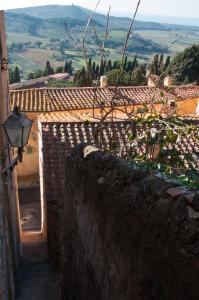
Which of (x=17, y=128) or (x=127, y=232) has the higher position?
(x=17, y=128)

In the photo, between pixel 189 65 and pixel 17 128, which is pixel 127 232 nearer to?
pixel 17 128

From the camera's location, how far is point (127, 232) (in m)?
3.62

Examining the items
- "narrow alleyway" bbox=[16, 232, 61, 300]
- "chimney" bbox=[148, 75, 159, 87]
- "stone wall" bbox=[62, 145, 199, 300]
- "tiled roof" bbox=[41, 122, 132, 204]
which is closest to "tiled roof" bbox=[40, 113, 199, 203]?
Answer: "tiled roof" bbox=[41, 122, 132, 204]

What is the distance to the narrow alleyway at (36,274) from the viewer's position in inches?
344

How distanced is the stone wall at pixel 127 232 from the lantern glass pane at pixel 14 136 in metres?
1.18

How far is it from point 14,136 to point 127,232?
3.18 meters

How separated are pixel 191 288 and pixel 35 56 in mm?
113396

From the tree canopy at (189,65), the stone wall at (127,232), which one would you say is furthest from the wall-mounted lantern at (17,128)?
the tree canopy at (189,65)

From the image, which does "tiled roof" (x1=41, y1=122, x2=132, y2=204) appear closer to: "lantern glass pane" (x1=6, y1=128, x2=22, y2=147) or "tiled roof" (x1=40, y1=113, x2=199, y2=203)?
"tiled roof" (x1=40, y1=113, x2=199, y2=203)

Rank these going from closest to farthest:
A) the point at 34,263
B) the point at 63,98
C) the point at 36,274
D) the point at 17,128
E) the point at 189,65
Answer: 1. the point at 17,128
2. the point at 36,274
3. the point at 34,263
4. the point at 63,98
5. the point at 189,65

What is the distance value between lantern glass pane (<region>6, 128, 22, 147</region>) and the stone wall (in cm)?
118

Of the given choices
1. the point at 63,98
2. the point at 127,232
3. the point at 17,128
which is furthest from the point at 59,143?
the point at 63,98

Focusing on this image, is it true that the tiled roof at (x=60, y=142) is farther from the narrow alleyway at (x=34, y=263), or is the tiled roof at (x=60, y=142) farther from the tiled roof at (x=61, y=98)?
the tiled roof at (x=61, y=98)

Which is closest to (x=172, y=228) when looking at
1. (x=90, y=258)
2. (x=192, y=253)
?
(x=192, y=253)
